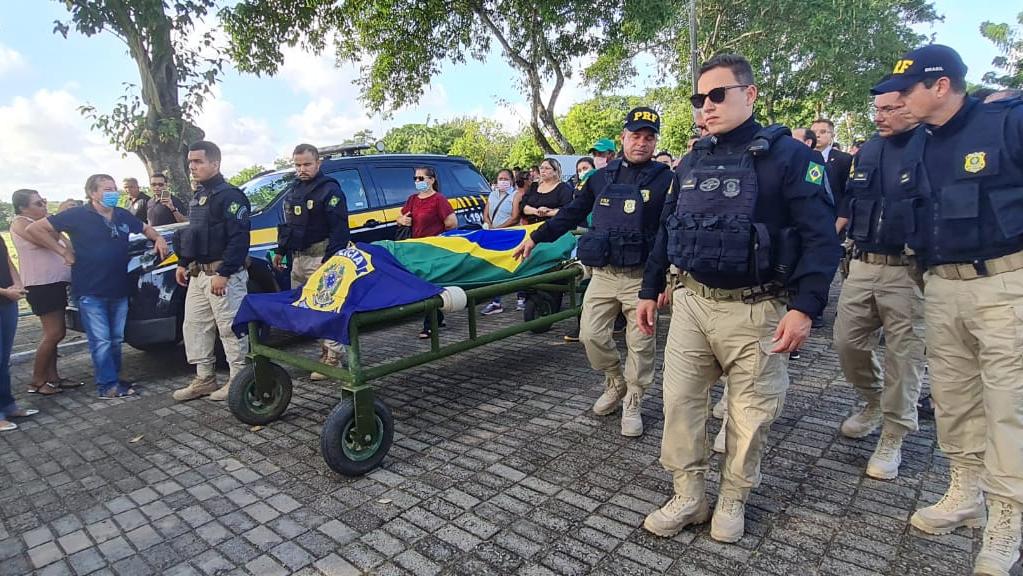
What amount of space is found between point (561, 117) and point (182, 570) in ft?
153

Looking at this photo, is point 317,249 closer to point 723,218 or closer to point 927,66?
point 723,218

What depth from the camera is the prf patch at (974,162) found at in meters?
2.36

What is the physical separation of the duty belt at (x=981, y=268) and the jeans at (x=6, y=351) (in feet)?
19.8

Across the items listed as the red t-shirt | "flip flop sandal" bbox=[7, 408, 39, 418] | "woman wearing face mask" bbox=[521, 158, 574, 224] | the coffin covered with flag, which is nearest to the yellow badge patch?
the coffin covered with flag

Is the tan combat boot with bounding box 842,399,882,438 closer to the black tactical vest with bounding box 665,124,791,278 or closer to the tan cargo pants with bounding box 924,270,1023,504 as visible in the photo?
the tan cargo pants with bounding box 924,270,1023,504

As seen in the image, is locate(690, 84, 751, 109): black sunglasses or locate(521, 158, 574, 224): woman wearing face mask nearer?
locate(690, 84, 751, 109): black sunglasses

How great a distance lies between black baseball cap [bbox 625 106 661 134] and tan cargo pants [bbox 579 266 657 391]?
0.88m

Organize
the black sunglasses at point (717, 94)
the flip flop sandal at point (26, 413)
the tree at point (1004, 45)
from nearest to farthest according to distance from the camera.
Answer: the black sunglasses at point (717, 94)
the flip flop sandal at point (26, 413)
the tree at point (1004, 45)

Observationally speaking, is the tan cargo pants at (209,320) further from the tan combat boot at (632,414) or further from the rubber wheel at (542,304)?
the tan combat boot at (632,414)

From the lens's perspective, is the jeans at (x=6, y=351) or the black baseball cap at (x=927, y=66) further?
the jeans at (x=6, y=351)

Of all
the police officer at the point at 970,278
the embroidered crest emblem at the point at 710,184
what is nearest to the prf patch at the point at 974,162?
the police officer at the point at 970,278

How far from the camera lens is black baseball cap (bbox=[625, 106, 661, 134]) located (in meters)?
3.71

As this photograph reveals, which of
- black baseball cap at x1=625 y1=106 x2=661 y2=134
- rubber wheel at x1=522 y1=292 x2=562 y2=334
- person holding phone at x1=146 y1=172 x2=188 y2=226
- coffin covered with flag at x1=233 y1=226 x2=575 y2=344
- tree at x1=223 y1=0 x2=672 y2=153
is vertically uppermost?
tree at x1=223 y1=0 x2=672 y2=153

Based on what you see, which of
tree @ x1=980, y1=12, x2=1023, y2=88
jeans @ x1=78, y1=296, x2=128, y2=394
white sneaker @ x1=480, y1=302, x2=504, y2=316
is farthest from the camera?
tree @ x1=980, y1=12, x2=1023, y2=88
